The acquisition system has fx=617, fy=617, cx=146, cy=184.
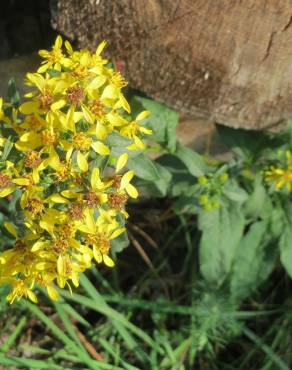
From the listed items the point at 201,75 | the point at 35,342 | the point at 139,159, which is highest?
the point at 201,75

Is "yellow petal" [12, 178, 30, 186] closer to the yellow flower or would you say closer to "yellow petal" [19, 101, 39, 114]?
"yellow petal" [19, 101, 39, 114]

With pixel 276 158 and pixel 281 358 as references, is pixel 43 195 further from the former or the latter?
pixel 281 358

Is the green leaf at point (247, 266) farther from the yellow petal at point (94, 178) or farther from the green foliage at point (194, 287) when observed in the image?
the yellow petal at point (94, 178)

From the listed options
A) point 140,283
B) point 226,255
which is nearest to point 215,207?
point 226,255

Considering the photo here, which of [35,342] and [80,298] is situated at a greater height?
[80,298]

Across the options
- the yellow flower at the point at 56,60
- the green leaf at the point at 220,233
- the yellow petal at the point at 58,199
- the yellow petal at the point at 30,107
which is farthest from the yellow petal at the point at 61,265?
the green leaf at the point at 220,233

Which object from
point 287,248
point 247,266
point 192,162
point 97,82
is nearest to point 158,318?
point 247,266

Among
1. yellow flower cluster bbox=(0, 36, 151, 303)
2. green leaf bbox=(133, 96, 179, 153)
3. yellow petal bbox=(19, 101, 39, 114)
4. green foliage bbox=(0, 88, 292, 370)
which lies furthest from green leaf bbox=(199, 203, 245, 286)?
yellow petal bbox=(19, 101, 39, 114)
